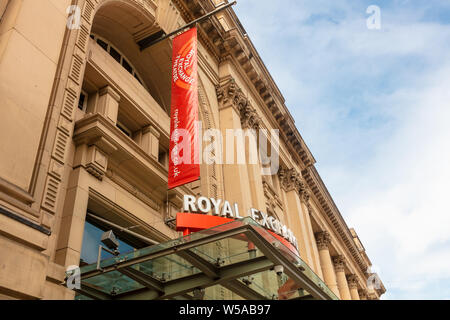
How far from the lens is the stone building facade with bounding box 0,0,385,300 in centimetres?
876

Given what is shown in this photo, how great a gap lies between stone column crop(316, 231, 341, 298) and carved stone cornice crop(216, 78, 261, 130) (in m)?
18.8

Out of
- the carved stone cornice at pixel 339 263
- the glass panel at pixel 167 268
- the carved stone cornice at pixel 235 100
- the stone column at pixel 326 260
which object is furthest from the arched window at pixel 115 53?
the carved stone cornice at pixel 339 263

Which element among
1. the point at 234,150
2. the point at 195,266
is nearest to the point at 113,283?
the point at 195,266

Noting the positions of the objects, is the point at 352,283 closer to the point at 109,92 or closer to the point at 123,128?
the point at 123,128

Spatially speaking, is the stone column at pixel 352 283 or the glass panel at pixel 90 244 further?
the stone column at pixel 352 283

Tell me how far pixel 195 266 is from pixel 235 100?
16674 mm

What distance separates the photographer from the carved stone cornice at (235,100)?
24.7m

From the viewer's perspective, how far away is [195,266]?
31.8ft

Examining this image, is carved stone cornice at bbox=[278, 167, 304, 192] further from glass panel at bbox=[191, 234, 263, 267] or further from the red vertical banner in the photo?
glass panel at bbox=[191, 234, 263, 267]

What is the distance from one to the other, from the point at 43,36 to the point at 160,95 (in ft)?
38.5

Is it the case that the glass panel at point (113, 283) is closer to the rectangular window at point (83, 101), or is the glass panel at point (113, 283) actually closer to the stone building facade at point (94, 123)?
the stone building facade at point (94, 123)

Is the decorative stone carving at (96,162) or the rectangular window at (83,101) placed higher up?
the rectangular window at (83,101)

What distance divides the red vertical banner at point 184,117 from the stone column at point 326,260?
27.1 meters
